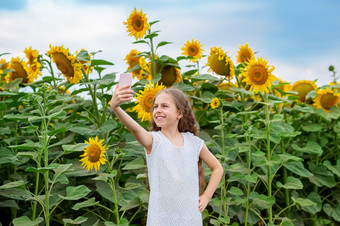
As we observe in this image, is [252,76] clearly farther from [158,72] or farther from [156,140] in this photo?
[156,140]

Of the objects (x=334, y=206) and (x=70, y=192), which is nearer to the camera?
(x=70, y=192)

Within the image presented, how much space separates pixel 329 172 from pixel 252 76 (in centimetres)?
117

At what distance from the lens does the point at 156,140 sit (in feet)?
6.64

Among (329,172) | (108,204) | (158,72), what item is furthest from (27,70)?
(329,172)

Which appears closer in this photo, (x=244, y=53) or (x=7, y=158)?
(x=7, y=158)

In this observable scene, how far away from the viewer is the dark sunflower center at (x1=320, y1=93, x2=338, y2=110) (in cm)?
392

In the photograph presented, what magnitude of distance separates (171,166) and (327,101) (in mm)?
2364

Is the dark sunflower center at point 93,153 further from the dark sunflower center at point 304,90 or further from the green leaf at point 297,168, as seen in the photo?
the dark sunflower center at point 304,90

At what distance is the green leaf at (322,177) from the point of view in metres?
3.54

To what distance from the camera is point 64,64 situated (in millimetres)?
3104

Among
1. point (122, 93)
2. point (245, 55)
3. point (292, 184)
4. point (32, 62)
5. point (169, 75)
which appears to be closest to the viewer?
point (122, 93)

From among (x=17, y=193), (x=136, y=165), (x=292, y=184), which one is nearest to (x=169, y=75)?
(x=136, y=165)

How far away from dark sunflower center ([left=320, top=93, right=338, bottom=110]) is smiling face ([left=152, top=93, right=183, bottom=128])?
2172 mm

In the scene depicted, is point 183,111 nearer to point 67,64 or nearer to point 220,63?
point 67,64
